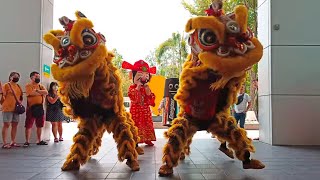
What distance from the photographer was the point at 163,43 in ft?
98.4

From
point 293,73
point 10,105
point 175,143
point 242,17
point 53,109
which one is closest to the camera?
point 242,17

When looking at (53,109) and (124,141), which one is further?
(53,109)

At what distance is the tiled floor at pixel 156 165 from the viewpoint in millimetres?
5461

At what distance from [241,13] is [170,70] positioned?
2724 centimetres

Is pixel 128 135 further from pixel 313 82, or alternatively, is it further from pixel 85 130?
pixel 313 82

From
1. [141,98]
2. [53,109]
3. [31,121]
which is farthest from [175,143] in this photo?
[53,109]

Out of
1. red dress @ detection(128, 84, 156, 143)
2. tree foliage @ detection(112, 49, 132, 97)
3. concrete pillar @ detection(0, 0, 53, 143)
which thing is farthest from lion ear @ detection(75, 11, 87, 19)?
concrete pillar @ detection(0, 0, 53, 143)

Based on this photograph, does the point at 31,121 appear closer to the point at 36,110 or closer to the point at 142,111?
the point at 36,110

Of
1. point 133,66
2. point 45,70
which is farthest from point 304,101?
point 45,70

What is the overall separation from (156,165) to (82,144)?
1315mm

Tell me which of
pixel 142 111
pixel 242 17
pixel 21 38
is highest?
pixel 21 38

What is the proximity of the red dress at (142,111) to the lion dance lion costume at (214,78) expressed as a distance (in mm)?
3309

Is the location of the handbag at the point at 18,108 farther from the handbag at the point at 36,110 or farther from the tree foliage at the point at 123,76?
the tree foliage at the point at 123,76

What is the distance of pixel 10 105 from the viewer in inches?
342
